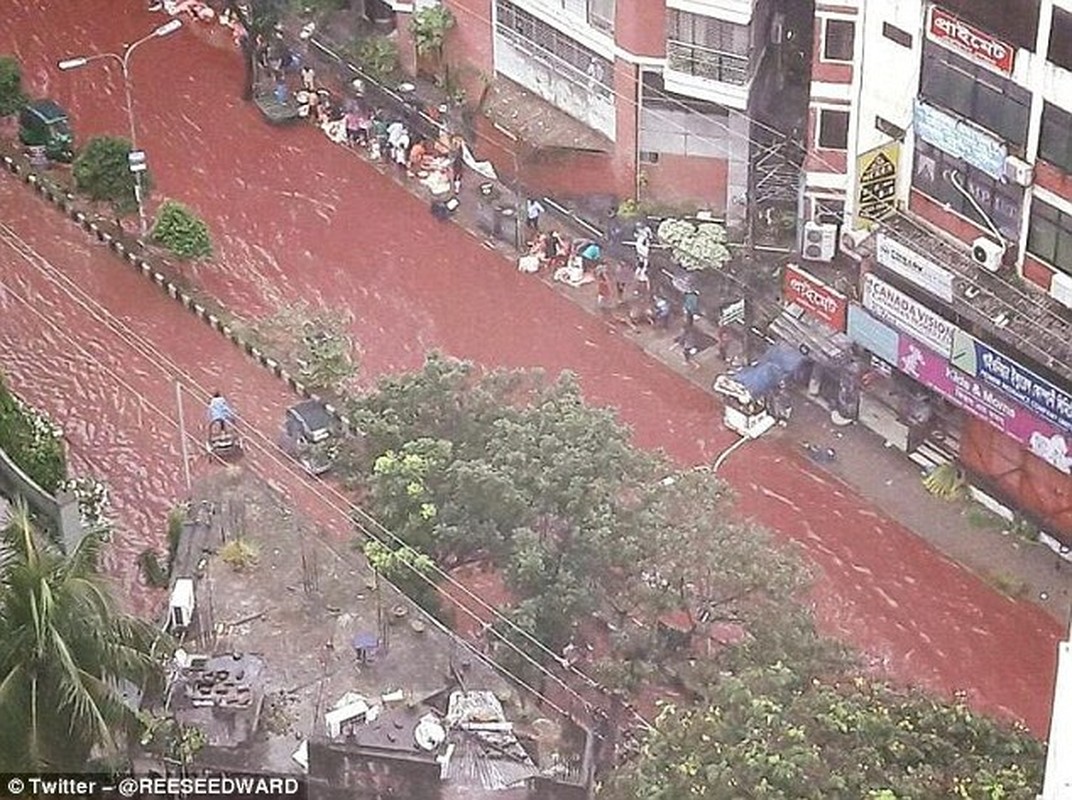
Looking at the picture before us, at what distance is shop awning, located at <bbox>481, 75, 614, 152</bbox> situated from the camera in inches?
1676

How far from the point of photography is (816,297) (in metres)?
37.6

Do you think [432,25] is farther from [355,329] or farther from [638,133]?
[355,329]

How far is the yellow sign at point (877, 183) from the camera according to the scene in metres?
36.3

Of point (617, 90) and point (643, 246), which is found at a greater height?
point (617, 90)

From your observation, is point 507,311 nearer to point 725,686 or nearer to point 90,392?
point 90,392

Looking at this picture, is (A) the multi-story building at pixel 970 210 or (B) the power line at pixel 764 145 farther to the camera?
(B) the power line at pixel 764 145

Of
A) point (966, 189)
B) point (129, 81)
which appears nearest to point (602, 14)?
point (966, 189)

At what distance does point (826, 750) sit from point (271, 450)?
1525 cm

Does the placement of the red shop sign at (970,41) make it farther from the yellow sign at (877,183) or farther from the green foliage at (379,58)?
the green foliage at (379,58)

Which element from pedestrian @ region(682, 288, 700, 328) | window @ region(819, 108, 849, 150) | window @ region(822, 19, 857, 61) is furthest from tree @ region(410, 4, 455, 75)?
window @ region(822, 19, 857, 61)

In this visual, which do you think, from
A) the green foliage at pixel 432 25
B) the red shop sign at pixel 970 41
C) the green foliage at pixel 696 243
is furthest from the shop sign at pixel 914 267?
the green foliage at pixel 432 25

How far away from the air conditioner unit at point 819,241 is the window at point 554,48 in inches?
213

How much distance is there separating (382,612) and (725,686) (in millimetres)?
6551

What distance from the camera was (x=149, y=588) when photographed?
1372 inches
